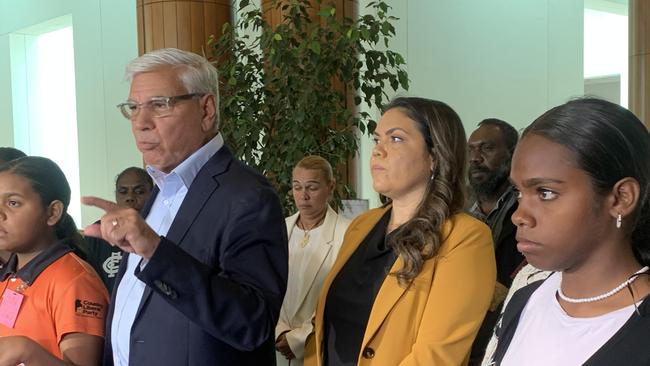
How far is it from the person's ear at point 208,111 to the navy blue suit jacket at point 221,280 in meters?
0.11

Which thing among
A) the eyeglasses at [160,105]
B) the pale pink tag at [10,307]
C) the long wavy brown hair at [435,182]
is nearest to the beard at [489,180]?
the long wavy brown hair at [435,182]

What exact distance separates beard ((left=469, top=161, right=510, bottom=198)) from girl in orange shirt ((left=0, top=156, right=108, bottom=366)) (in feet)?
7.12

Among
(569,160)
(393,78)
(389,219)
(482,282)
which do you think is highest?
(393,78)

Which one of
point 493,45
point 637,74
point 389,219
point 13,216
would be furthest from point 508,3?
point 13,216

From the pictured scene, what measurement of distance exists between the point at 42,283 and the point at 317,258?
173cm

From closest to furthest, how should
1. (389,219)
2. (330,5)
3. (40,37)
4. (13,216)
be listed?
(13,216)
(389,219)
(330,5)
(40,37)

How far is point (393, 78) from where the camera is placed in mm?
4270

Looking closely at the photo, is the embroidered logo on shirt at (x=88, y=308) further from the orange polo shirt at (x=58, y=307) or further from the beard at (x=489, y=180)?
the beard at (x=489, y=180)

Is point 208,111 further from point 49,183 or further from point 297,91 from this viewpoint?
point 297,91

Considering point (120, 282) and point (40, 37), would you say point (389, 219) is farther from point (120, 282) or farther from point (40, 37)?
point (40, 37)

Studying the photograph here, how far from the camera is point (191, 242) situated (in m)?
1.63

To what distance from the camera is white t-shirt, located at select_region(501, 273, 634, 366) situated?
45.4 inches

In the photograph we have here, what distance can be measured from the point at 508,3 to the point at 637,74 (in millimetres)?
1560

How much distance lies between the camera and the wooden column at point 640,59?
6.62 m
